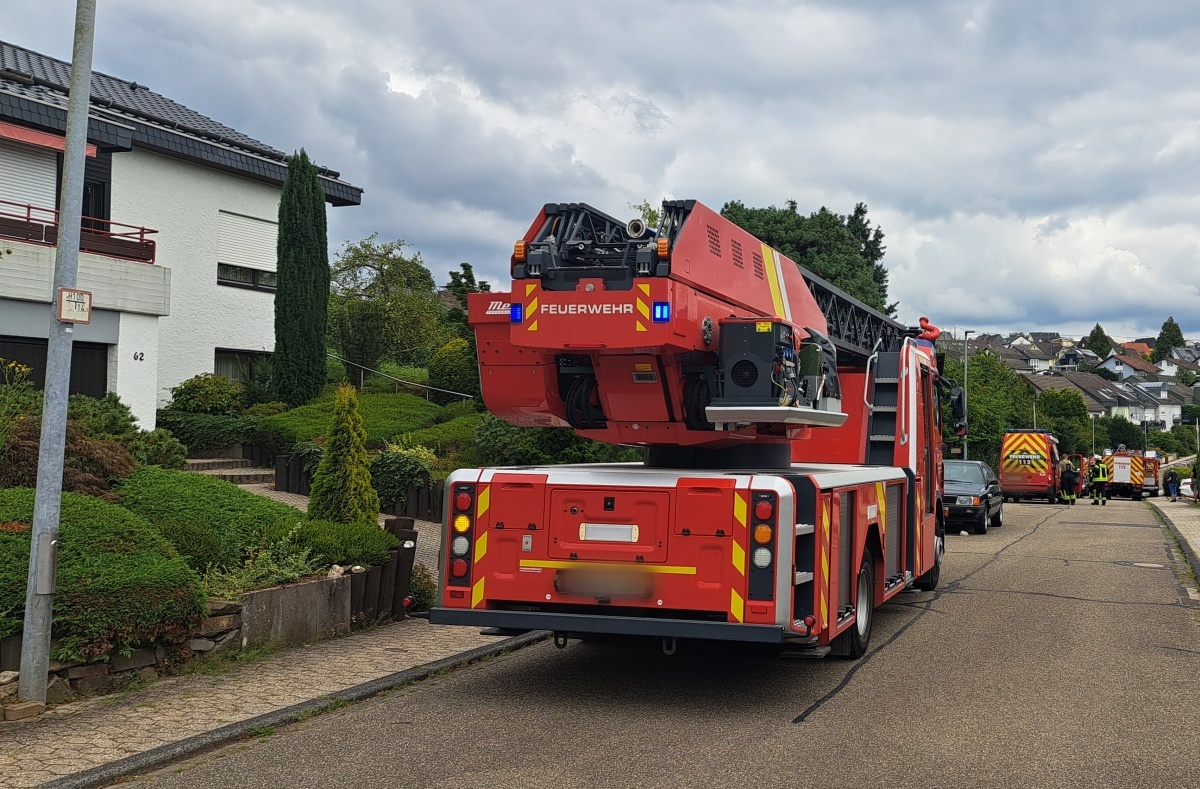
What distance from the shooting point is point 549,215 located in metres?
8.08

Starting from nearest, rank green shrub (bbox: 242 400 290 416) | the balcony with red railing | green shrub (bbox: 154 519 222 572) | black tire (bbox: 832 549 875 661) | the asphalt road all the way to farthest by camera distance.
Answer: the asphalt road
green shrub (bbox: 154 519 222 572)
black tire (bbox: 832 549 875 661)
the balcony with red railing
green shrub (bbox: 242 400 290 416)

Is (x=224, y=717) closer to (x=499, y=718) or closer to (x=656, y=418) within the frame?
(x=499, y=718)

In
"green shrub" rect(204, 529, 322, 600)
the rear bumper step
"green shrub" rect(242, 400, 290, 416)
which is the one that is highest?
"green shrub" rect(242, 400, 290, 416)

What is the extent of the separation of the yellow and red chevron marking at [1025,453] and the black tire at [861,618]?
3020cm

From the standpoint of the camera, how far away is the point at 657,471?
795 cm

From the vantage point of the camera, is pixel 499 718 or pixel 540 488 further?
pixel 540 488

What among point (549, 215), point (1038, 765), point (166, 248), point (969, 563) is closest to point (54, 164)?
point (166, 248)

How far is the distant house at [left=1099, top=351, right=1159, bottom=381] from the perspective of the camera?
169375mm

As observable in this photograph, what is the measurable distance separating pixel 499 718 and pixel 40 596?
2.83 meters

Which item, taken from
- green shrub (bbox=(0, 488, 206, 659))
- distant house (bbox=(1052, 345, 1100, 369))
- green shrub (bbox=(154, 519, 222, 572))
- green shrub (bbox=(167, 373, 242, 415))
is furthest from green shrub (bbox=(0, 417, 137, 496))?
distant house (bbox=(1052, 345, 1100, 369))

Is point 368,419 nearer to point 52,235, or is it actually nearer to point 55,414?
point 52,235

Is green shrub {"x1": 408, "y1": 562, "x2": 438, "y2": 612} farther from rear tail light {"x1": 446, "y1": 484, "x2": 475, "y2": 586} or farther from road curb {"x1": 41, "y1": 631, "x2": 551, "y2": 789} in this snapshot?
rear tail light {"x1": 446, "y1": 484, "x2": 475, "y2": 586}

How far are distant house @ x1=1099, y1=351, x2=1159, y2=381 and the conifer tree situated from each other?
16427cm

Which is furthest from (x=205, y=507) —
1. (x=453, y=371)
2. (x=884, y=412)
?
(x=453, y=371)
